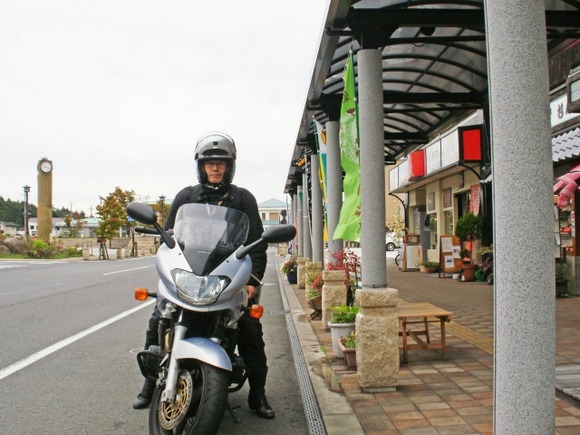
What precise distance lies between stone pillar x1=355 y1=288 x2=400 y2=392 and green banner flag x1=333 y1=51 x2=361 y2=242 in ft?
4.27

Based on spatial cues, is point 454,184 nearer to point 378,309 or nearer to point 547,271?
point 378,309

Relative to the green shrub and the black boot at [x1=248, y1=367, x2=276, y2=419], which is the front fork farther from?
the green shrub

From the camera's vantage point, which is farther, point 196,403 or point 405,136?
point 405,136

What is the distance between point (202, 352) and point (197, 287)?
0.41 metres

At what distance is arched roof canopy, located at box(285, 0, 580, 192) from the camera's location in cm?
598

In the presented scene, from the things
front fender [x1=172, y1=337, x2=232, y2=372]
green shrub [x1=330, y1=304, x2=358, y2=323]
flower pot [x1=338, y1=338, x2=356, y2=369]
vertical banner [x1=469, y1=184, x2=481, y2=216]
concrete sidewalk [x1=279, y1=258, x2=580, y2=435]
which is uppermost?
vertical banner [x1=469, y1=184, x2=481, y2=216]

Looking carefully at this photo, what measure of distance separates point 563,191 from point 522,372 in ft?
27.2

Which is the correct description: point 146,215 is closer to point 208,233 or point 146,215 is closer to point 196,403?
point 208,233

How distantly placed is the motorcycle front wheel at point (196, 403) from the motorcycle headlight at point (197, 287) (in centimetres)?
40

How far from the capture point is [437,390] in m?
5.40

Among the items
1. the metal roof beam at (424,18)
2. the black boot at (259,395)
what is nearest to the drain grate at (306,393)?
the black boot at (259,395)

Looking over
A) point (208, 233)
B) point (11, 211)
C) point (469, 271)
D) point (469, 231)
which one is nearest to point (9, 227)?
point (11, 211)

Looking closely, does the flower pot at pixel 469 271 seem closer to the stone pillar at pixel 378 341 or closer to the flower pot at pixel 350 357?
the flower pot at pixel 350 357

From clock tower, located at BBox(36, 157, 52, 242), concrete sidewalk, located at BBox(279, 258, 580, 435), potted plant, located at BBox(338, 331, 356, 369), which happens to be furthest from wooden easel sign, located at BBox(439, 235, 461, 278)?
clock tower, located at BBox(36, 157, 52, 242)
